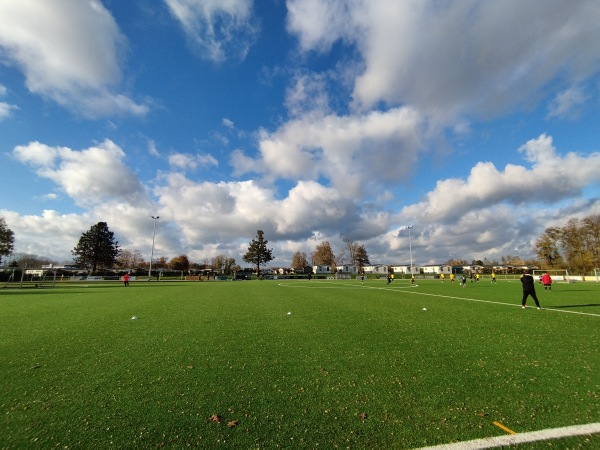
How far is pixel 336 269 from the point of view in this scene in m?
119

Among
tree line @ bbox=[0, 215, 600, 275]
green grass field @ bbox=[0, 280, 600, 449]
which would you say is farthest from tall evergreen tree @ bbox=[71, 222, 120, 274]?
green grass field @ bbox=[0, 280, 600, 449]

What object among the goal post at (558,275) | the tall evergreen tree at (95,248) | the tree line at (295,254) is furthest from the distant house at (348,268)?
the tall evergreen tree at (95,248)

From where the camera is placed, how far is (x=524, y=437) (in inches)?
133

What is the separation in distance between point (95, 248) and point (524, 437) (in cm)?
10826

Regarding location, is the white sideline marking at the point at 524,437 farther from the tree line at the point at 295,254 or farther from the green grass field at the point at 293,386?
the tree line at the point at 295,254

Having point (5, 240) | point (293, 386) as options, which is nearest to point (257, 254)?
point (5, 240)

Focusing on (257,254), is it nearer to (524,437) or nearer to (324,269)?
(324,269)

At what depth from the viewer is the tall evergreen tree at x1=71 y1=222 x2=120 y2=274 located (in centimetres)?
9062

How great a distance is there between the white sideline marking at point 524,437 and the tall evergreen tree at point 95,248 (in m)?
107

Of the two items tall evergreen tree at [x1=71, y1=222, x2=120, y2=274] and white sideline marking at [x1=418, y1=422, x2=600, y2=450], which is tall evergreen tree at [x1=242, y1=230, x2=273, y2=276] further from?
white sideline marking at [x1=418, y1=422, x2=600, y2=450]

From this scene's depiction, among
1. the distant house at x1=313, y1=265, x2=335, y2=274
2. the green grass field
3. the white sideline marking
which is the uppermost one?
the distant house at x1=313, y1=265, x2=335, y2=274

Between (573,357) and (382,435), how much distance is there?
5518 millimetres

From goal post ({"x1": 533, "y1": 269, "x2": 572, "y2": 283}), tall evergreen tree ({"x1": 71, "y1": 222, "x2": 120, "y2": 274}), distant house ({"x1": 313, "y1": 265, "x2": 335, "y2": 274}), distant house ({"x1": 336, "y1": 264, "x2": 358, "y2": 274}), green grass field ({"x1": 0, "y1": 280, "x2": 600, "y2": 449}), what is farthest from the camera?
distant house ({"x1": 313, "y1": 265, "x2": 335, "y2": 274})

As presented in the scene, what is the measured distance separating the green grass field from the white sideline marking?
0.08 m
